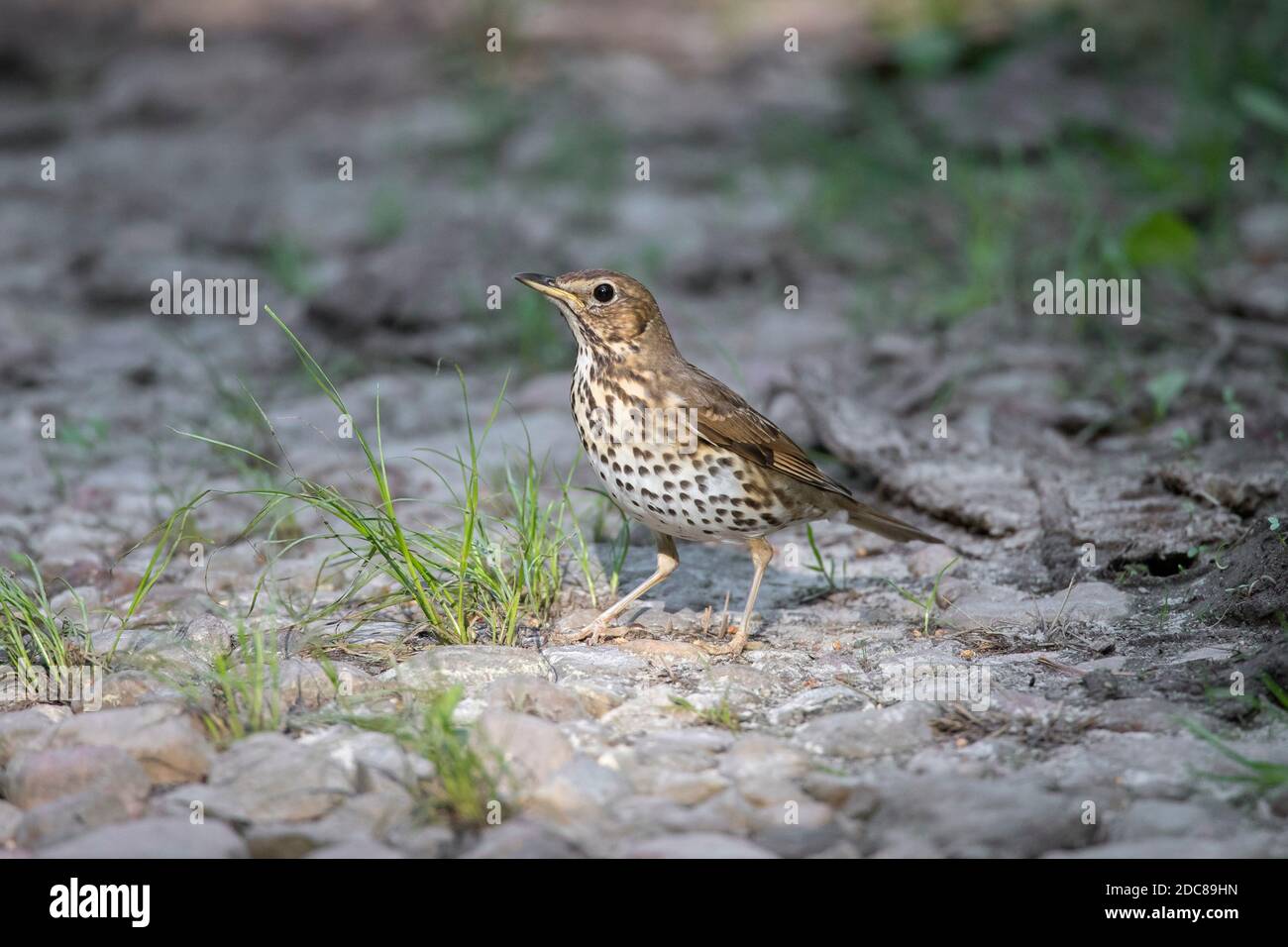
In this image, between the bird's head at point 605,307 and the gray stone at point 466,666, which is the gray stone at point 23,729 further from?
the bird's head at point 605,307

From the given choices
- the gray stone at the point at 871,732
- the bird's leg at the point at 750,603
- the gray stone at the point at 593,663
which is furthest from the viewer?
the bird's leg at the point at 750,603

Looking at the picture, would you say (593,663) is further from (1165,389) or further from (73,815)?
(1165,389)

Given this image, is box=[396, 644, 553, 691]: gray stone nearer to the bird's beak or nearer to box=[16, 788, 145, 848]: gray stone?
box=[16, 788, 145, 848]: gray stone

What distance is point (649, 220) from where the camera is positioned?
1016 cm

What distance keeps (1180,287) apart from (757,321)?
2362mm

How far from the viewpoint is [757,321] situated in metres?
8.66

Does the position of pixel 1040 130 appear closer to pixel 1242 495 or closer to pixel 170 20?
pixel 1242 495

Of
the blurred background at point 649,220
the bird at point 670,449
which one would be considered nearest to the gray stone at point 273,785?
the bird at point 670,449

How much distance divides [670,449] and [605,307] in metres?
0.67

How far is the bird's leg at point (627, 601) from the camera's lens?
513cm

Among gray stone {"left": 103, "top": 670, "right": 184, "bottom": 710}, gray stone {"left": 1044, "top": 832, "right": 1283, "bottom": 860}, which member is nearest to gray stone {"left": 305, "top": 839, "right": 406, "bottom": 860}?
gray stone {"left": 103, "top": 670, "right": 184, "bottom": 710}

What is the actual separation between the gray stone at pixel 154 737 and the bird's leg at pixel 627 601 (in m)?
1.46

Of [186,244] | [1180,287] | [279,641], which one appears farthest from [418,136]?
[279,641]

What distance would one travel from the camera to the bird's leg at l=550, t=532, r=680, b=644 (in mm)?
5133
